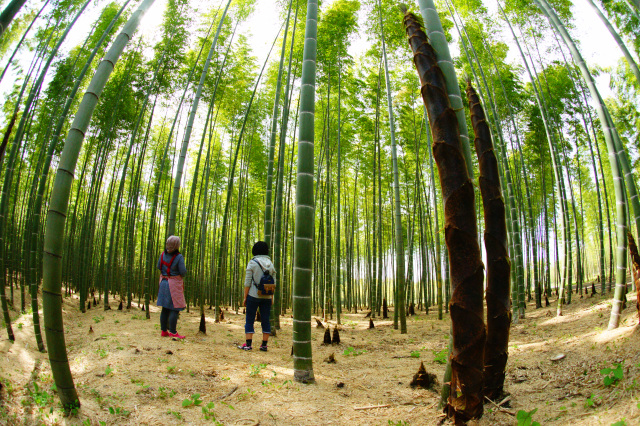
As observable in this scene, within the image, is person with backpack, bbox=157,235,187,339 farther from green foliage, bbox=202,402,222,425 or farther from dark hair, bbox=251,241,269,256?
green foliage, bbox=202,402,222,425

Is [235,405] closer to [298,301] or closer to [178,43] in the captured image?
[298,301]

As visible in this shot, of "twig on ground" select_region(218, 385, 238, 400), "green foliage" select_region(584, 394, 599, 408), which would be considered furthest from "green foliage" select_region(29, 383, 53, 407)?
"green foliage" select_region(584, 394, 599, 408)

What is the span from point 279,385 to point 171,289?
2.04 m

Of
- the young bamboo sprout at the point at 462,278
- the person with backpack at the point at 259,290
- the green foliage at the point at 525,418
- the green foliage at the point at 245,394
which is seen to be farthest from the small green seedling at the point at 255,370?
the green foliage at the point at 525,418

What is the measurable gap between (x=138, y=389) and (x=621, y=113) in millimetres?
10158

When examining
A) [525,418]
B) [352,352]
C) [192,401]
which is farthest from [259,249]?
[525,418]

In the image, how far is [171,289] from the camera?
396cm

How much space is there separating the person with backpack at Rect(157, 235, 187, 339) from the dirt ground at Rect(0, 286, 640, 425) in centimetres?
20

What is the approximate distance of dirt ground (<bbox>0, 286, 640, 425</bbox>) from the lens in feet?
5.85

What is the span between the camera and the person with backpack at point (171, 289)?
3.95 meters

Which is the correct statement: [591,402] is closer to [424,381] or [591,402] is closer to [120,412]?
[424,381]

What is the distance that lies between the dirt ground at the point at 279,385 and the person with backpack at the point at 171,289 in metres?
0.20

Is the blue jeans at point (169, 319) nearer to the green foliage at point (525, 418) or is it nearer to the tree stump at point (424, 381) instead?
the tree stump at point (424, 381)

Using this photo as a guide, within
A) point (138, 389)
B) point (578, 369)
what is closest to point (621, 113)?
point (578, 369)
